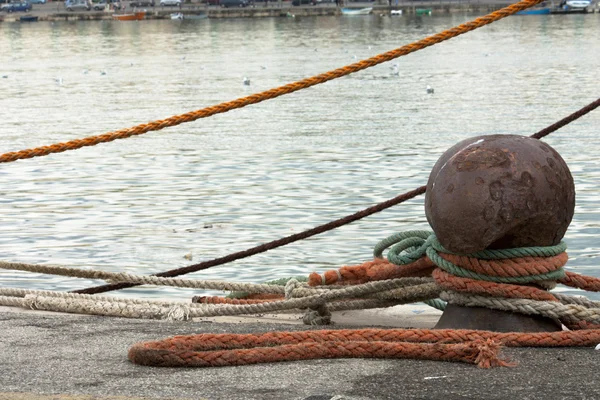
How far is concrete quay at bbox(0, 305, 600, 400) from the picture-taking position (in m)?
4.15

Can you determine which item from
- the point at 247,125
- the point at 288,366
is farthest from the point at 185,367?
the point at 247,125

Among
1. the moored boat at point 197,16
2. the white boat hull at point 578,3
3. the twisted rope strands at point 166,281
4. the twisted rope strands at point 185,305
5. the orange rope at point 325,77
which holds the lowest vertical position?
the moored boat at point 197,16

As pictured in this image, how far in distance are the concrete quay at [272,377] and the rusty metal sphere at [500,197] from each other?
0.57 m

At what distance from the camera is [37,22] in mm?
104312

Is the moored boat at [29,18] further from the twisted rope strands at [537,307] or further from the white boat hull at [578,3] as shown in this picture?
the twisted rope strands at [537,307]

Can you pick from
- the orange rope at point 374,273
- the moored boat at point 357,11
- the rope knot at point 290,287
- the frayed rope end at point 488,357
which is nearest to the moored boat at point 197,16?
the moored boat at point 357,11

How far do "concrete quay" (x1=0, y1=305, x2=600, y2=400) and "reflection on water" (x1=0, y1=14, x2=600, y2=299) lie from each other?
4.43 meters

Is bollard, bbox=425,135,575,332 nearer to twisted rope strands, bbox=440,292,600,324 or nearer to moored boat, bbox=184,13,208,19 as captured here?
twisted rope strands, bbox=440,292,600,324

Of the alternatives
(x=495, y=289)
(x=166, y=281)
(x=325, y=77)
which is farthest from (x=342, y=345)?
(x=166, y=281)

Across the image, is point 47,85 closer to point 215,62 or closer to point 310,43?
point 215,62

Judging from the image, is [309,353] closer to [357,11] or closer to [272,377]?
[272,377]

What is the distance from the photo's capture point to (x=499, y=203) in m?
5.05

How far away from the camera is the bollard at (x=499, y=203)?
5062 millimetres

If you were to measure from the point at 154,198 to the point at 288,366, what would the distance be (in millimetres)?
9767
